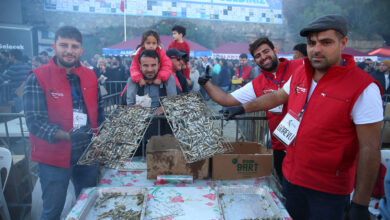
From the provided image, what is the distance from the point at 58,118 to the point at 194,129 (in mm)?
1245

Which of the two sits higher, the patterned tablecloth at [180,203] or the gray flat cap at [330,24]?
the gray flat cap at [330,24]

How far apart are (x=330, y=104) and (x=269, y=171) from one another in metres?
1.11

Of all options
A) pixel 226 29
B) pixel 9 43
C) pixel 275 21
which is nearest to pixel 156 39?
pixel 9 43

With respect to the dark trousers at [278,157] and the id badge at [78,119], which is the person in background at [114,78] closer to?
the id badge at [78,119]

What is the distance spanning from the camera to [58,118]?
2.24 m

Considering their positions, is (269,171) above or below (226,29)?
below

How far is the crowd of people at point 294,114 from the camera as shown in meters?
1.60

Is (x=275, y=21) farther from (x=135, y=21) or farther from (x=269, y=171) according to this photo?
(x=269, y=171)

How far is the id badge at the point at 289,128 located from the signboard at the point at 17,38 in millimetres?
19341

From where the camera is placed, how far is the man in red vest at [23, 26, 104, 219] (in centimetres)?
212

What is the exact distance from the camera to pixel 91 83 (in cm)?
248

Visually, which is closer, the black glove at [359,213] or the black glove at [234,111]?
the black glove at [359,213]

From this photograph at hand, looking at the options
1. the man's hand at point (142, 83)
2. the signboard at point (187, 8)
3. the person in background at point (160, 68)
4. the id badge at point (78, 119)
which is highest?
the signboard at point (187, 8)

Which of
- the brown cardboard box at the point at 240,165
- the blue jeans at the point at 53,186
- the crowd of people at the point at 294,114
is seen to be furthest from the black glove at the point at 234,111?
the blue jeans at the point at 53,186
